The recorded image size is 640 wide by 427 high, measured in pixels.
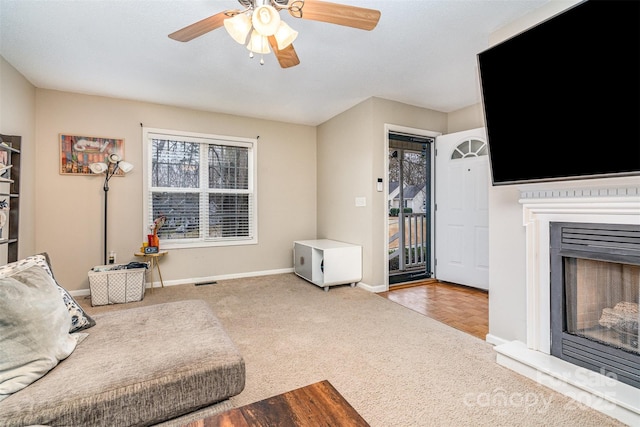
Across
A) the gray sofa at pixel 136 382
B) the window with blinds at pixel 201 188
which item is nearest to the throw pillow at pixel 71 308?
the gray sofa at pixel 136 382

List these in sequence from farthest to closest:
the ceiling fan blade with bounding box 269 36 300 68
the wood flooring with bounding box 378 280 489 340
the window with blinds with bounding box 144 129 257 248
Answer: the window with blinds with bounding box 144 129 257 248, the wood flooring with bounding box 378 280 489 340, the ceiling fan blade with bounding box 269 36 300 68

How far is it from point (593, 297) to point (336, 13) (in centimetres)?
233

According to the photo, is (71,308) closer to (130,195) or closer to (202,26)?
(202,26)

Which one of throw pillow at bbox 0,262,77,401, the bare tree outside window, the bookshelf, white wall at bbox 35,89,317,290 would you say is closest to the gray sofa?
throw pillow at bbox 0,262,77,401

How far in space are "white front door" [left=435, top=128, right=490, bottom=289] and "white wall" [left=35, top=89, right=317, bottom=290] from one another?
2225 mm

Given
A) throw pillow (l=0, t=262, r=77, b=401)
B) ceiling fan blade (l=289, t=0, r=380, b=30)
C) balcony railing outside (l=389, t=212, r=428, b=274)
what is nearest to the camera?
throw pillow (l=0, t=262, r=77, b=401)

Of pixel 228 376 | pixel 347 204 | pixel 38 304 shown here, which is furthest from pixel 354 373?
pixel 347 204

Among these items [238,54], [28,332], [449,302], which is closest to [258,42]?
[238,54]

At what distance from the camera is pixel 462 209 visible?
4.05 m

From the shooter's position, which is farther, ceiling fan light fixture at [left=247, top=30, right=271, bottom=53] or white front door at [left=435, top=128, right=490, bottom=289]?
white front door at [left=435, top=128, right=490, bottom=289]

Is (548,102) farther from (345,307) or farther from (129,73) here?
(129,73)

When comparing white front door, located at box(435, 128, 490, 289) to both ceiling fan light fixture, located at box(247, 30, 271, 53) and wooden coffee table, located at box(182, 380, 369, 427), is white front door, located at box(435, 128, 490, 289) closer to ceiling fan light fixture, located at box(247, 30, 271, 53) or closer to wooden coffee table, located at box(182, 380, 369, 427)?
ceiling fan light fixture, located at box(247, 30, 271, 53)

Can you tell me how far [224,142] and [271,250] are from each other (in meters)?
1.83

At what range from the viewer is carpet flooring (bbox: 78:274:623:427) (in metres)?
1.59
